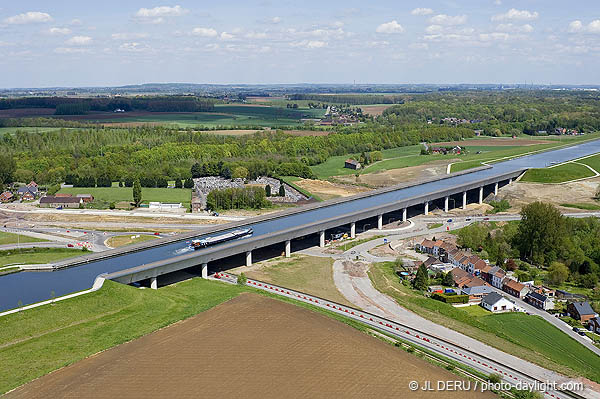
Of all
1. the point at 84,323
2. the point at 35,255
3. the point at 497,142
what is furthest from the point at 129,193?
the point at 497,142

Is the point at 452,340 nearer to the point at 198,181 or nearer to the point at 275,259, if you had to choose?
the point at 275,259

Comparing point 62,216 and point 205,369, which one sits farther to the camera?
Result: point 62,216

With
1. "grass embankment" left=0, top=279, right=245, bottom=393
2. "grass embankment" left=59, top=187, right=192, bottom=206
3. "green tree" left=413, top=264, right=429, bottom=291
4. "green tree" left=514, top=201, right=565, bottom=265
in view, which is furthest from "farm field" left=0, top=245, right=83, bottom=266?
"green tree" left=514, top=201, right=565, bottom=265

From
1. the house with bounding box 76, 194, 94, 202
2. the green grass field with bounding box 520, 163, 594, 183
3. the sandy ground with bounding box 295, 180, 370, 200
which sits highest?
the green grass field with bounding box 520, 163, 594, 183

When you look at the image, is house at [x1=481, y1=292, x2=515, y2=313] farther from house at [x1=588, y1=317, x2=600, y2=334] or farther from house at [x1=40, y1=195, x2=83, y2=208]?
house at [x1=40, y1=195, x2=83, y2=208]

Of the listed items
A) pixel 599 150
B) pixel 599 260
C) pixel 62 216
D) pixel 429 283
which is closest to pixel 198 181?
pixel 62 216

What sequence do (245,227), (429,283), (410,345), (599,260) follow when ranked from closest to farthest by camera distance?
(410,345) < (429,283) < (599,260) < (245,227)

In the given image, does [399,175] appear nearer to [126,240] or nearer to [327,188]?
[327,188]
